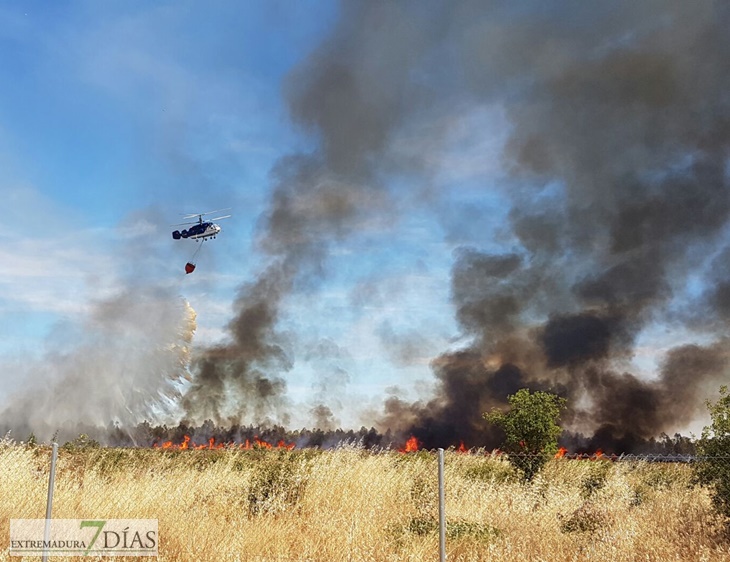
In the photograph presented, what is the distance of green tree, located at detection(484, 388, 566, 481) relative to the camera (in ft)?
67.6

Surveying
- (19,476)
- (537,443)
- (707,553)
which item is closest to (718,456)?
(707,553)

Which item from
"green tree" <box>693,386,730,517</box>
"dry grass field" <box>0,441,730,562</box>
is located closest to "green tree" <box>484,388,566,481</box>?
"dry grass field" <box>0,441,730,562</box>

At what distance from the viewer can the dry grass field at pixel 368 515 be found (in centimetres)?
1088

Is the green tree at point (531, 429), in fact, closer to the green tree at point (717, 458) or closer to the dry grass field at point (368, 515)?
the dry grass field at point (368, 515)

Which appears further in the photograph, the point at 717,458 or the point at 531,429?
the point at 531,429

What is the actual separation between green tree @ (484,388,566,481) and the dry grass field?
5.08ft

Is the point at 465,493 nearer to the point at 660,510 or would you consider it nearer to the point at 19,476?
the point at 660,510

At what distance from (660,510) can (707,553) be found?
445cm

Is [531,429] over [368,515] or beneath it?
over

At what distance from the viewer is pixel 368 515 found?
528 inches

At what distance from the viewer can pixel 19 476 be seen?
15609mm

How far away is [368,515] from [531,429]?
9215 millimetres

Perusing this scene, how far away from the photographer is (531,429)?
2064 centimetres

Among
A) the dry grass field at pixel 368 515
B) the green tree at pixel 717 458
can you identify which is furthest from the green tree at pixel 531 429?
the green tree at pixel 717 458
